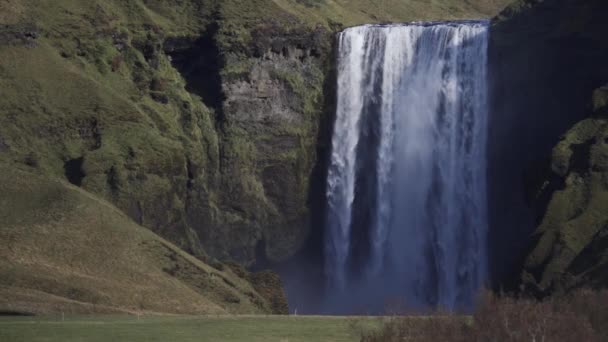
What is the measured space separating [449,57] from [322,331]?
53.2m

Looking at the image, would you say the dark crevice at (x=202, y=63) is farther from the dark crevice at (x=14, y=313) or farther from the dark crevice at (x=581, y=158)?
the dark crevice at (x=14, y=313)

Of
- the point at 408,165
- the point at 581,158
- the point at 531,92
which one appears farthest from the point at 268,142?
the point at 581,158

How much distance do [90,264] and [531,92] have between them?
127ft

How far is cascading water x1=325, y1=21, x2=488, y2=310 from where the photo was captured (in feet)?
460

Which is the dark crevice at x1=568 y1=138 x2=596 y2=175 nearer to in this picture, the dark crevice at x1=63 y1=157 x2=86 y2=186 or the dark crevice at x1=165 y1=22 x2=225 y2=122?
the dark crevice at x1=165 y1=22 x2=225 y2=122

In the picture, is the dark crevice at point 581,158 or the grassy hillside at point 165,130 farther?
the dark crevice at point 581,158

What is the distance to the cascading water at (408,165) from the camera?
140 meters

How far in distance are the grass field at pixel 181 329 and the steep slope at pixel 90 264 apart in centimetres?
827

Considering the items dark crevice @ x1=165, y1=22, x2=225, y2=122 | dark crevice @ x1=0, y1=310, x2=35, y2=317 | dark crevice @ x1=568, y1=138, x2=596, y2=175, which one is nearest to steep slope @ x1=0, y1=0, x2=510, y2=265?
dark crevice @ x1=165, y1=22, x2=225, y2=122

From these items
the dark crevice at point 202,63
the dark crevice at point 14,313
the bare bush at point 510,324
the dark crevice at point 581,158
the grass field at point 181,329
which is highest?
the dark crevice at point 202,63

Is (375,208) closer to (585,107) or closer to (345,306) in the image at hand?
(345,306)

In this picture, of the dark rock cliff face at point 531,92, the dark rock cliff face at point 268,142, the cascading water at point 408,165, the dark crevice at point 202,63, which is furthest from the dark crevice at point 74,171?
the dark rock cliff face at point 531,92

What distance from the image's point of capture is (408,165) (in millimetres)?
Answer: 144875

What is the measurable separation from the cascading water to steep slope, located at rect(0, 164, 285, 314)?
65.8ft
